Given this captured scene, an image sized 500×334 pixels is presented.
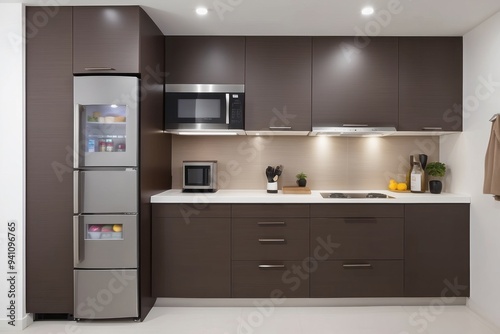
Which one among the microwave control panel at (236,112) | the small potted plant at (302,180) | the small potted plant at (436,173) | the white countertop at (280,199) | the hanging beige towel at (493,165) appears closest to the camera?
the hanging beige towel at (493,165)

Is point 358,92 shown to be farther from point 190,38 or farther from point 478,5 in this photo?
point 190,38

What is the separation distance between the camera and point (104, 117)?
8.23 ft

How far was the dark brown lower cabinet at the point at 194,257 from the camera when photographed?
283cm

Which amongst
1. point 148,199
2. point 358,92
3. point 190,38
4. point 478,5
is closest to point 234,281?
point 148,199

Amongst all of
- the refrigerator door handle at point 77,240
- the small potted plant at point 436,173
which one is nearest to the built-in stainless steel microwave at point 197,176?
the refrigerator door handle at point 77,240

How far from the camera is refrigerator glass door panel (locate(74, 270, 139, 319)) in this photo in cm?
250

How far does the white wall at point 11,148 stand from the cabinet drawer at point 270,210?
1.67 m

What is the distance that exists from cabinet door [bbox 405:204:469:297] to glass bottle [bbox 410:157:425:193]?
370mm

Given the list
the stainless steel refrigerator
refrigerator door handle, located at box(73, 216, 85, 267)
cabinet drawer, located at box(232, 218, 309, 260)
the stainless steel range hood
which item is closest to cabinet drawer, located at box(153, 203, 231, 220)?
cabinet drawer, located at box(232, 218, 309, 260)

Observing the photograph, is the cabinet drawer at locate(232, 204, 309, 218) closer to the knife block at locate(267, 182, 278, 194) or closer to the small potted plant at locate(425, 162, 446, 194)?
the knife block at locate(267, 182, 278, 194)

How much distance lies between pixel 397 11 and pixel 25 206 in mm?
3239

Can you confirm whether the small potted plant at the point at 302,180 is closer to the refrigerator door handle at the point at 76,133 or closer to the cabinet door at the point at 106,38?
the cabinet door at the point at 106,38

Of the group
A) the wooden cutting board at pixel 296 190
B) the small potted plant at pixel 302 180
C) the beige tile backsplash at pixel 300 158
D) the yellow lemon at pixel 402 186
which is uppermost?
the beige tile backsplash at pixel 300 158

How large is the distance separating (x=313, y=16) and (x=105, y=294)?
2727 mm
